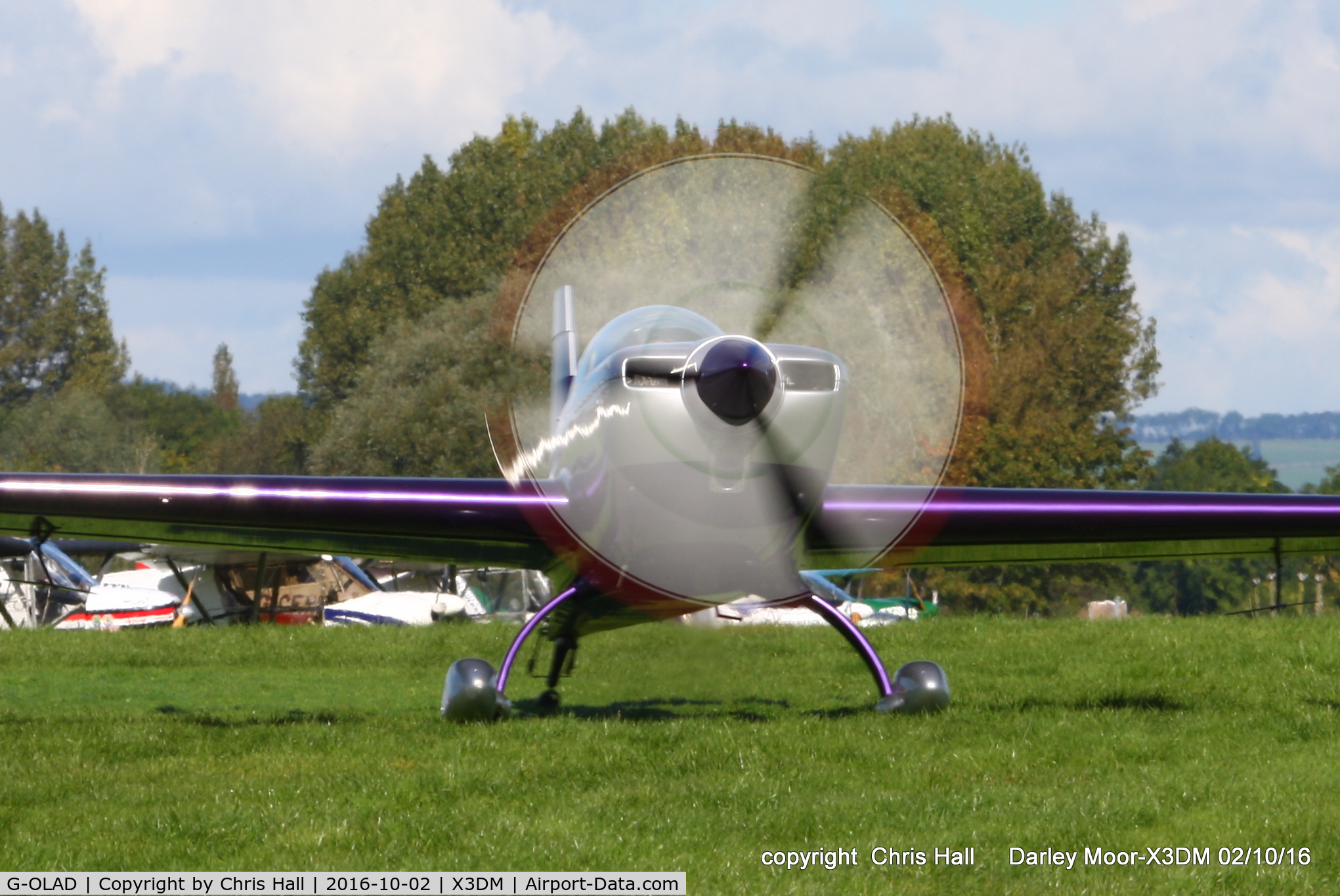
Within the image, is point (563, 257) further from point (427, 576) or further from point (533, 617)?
point (427, 576)

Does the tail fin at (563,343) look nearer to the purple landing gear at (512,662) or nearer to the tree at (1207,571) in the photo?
the purple landing gear at (512,662)

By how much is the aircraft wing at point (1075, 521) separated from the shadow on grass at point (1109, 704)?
4.04 ft

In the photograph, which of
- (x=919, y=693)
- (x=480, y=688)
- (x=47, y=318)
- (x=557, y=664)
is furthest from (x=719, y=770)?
(x=47, y=318)

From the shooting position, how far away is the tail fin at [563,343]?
1081 cm

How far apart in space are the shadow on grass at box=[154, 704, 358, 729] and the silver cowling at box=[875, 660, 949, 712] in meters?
3.95

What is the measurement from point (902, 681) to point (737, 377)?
377 cm

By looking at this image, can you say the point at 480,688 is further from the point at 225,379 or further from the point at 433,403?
the point at 225,379

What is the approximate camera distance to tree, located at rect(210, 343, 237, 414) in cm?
13612

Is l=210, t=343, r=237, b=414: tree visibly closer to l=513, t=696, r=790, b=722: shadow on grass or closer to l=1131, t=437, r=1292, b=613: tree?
l=1131, t=437, r=1292, b=613: tree

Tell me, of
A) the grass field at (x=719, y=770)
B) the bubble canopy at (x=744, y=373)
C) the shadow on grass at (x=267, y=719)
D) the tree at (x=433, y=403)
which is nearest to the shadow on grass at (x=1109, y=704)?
the grass field at (x=719, y=770)

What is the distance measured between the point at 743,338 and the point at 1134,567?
58212mm

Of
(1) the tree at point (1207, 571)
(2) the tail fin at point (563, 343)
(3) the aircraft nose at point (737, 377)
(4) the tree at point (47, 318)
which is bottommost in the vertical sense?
(1) the tree at point (1207, 571)

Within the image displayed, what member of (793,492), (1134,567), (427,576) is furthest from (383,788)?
(1134,567)
